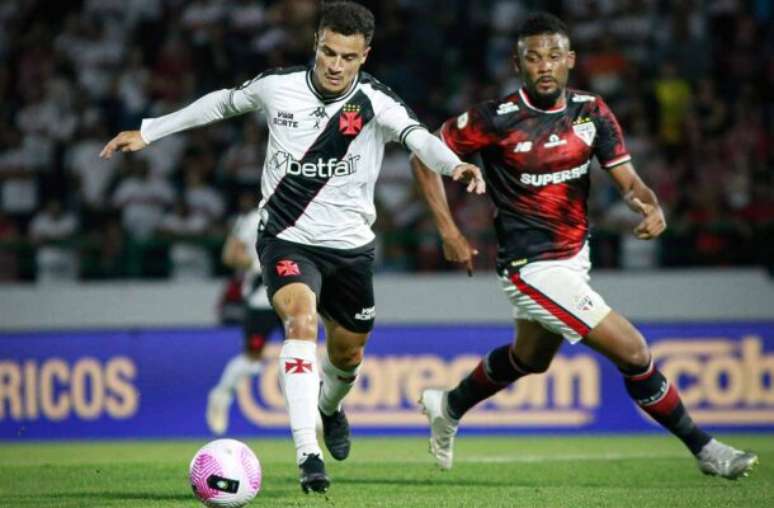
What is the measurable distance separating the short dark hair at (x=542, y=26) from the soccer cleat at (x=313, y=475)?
298cm

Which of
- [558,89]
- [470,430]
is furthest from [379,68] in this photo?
[558,89]

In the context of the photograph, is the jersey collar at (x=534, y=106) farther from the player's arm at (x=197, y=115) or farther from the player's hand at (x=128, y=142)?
the player's hand at (x=128, y=142)

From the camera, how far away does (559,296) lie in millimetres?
8367

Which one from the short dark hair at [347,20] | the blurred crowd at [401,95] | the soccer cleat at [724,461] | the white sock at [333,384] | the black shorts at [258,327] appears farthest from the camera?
the blurred crowd at [401,95]

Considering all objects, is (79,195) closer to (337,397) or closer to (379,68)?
(379,68)

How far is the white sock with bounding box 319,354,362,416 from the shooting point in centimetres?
891

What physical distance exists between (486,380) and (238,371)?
5.08 metres

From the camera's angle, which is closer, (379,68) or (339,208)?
(339,208)

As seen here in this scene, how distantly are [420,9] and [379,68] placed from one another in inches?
48.8

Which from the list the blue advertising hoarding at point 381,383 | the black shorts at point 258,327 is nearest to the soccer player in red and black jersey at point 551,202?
the black shorts at point 258,327

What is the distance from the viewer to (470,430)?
47.1ft

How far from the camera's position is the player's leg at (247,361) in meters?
13.7

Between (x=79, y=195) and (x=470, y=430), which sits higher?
(x=79, y=195)

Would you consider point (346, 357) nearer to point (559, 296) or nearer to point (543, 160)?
point (559, 296)
